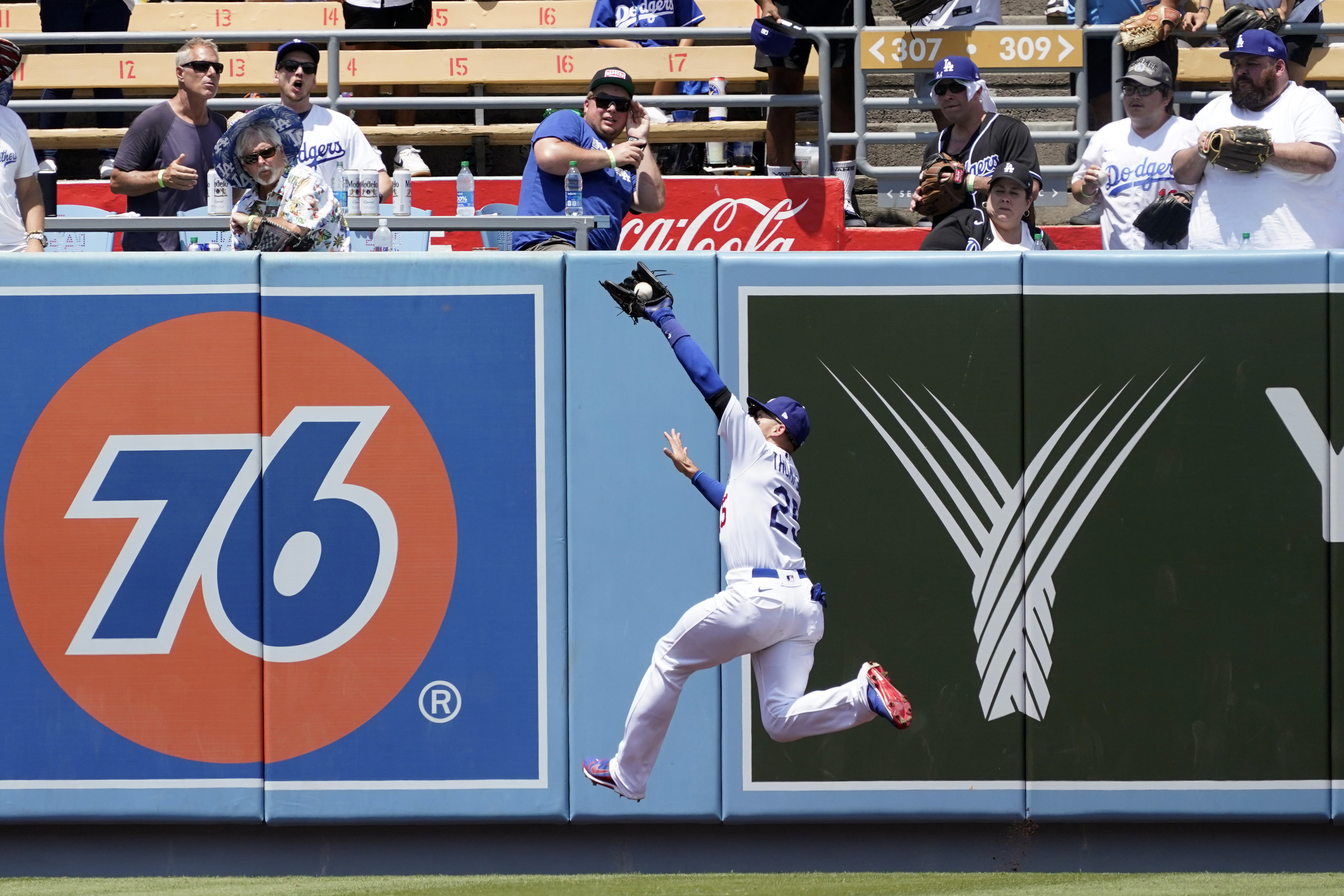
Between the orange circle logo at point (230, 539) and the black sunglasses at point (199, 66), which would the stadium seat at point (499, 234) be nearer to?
the orange circle logo at point (230, 539)

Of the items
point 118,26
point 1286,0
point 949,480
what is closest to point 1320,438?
point 949,480

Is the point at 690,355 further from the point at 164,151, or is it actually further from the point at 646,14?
the point at 646,14

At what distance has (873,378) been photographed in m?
6.20

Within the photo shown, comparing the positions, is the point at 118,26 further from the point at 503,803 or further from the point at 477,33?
the point at 503,803

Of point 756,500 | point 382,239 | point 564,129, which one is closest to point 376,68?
point 564,129

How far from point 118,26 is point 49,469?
639cm

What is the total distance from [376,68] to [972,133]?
492cm

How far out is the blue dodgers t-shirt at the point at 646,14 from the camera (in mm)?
10719

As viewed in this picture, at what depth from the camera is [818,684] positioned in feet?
20.2

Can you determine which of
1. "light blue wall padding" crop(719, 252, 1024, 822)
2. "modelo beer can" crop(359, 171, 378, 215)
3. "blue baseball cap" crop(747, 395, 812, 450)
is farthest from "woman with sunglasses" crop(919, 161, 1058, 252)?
"modelo beer can" crop(359, 171, 378, 215)

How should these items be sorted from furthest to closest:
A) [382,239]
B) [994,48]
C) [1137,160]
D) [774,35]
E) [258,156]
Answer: [994,48], [774,35], [1137,160], [382,239], [258,156]

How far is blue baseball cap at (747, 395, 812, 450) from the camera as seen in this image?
580 cm

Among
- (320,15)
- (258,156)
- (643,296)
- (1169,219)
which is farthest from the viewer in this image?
(320,15)

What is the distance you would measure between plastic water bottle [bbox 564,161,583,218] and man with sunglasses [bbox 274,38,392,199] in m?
1.22
